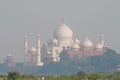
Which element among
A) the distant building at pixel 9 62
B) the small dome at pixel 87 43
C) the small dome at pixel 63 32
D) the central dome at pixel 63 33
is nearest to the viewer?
the small dome at pixel 63 32

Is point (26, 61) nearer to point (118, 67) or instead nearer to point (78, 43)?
point (78, 43)

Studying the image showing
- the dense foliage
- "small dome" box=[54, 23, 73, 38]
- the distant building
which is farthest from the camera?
the distant building

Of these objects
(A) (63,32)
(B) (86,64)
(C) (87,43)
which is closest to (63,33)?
(A) (63,32)

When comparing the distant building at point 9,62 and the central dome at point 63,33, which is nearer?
the central dome at point 63,33

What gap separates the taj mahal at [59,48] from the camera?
11869 cm

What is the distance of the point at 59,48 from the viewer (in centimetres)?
12456

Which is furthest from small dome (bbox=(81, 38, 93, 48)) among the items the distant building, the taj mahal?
the distant building

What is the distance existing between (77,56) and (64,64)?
3.02 meters

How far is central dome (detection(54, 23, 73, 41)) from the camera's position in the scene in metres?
117

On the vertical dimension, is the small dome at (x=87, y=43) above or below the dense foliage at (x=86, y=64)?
above

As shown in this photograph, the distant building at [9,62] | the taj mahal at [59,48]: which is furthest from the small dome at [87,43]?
the distant building at [9,62]

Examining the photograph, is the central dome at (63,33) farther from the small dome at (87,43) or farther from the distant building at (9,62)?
the distant building at (9,62)

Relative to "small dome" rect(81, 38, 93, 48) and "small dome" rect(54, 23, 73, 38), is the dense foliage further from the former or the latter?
"small dome" rect(54, 23, 73, 38)

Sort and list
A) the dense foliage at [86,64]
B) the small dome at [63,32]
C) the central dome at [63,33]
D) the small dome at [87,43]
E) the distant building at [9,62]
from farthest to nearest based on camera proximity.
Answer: the distant building at [9,62] → the dense foliage at [86,64] → the small dome at [87,43] → the central dome at [63,33] → the small dome at [63,32]
